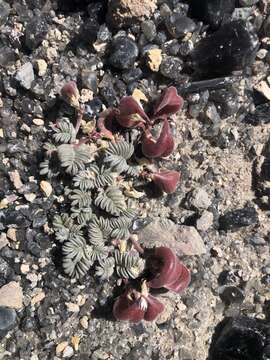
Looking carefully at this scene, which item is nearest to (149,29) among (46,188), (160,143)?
(160,143)

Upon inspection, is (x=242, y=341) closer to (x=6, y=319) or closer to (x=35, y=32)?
(x=6, y=319)

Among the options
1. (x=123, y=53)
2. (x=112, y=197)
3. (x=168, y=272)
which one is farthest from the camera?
(x=123, y=53)

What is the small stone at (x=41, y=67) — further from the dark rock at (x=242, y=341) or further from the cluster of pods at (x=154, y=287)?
the dark rock at (x=242, y=341)

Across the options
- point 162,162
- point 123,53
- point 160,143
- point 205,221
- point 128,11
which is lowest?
point 205,221

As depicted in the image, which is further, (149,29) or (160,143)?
(149,29)

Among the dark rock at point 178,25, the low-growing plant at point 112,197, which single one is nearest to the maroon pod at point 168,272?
the low-growing plant at point 112,197

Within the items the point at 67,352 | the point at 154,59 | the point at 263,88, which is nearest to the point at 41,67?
the point at 154,59

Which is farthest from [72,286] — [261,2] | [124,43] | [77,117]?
[261,2]

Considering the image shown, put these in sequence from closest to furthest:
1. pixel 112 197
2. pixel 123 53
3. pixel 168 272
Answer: pixel 168 272 < pixel 112 197 < pixel 123 53

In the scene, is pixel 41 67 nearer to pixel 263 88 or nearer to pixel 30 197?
pixel 30 197

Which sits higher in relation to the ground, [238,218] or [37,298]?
[238,218]
